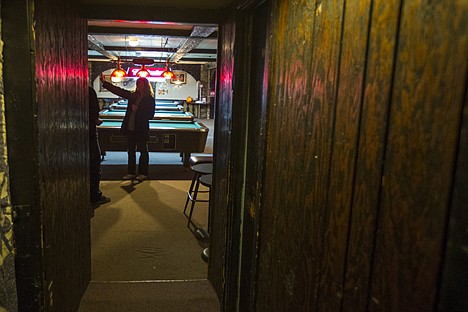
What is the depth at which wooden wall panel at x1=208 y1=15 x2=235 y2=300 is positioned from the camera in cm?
277

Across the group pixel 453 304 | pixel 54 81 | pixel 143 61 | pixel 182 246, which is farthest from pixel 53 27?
pixel 143 61

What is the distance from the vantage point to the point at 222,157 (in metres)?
3.06

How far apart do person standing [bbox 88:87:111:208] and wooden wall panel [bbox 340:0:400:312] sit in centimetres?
417

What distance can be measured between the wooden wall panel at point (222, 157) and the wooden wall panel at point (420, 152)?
176cm

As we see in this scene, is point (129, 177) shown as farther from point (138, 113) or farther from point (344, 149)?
point (344, 149)

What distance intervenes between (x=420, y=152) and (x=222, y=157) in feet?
7.39

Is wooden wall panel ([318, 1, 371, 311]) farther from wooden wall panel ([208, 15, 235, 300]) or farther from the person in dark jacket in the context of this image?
the person in dark jacket

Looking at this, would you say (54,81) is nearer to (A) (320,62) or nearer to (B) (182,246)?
(A) (320,62)

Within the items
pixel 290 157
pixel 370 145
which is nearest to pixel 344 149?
pixel 370 145

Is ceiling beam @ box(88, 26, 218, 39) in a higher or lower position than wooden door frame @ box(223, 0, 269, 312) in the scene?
higher

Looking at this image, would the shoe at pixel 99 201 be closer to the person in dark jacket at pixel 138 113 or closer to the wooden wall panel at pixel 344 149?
the person in dark jacket at pixel 138 113

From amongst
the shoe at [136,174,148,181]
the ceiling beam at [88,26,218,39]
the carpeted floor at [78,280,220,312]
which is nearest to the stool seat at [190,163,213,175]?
the carpeted floor at [78,280,220,312]

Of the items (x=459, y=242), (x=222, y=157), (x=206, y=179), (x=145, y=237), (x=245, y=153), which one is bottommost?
(x=145, y=237)

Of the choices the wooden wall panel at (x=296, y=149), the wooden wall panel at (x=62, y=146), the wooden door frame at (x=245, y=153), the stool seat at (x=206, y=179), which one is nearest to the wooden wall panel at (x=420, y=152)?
the wooden wall panel at (x=296, y=149)
